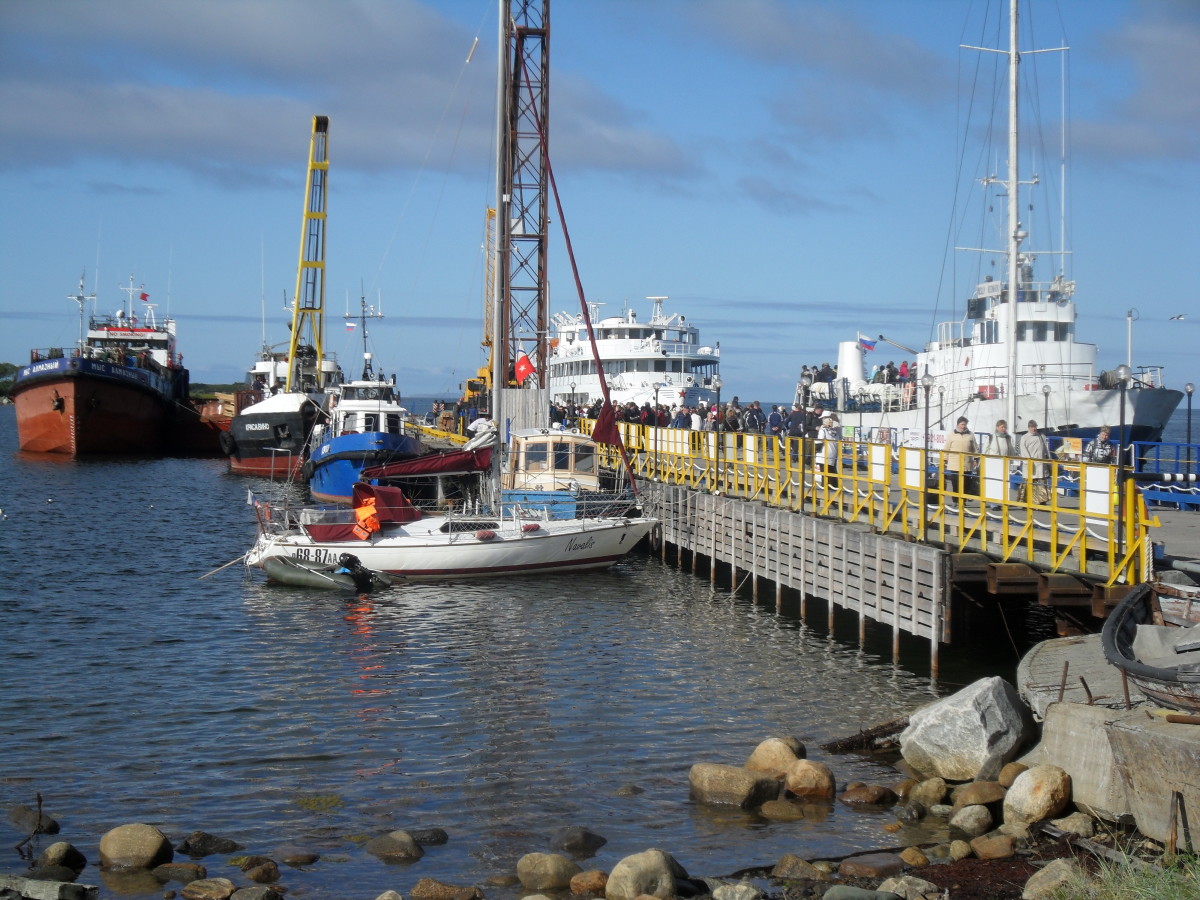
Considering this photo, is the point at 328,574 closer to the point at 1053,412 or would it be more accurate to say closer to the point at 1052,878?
the point at 1052,878

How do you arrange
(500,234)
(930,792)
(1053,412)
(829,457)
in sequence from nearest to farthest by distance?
1. (930,792)
2. (829,457)
3. (500,234)
4. (1053,412)

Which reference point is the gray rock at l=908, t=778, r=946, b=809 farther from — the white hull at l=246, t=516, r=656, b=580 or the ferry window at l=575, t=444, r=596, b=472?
the ferry window at l=575, t=444, r=596, b=472

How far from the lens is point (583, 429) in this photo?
3888cm

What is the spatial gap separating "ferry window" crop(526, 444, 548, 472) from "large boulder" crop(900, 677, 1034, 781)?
1648cm

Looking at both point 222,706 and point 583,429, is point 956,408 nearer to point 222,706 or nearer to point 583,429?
point 583,429

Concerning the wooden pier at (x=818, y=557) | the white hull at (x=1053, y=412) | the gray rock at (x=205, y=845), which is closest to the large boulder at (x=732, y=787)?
the gray rock at (x=205, y=845)

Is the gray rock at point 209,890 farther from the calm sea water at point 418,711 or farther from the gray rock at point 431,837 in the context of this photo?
the gray rock at point 431,837

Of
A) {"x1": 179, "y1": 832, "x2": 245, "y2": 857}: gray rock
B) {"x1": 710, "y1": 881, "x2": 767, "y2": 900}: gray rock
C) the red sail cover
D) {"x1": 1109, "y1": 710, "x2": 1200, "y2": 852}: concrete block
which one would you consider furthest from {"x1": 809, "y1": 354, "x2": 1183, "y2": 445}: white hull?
{"x1": 179, "y1": 832, "x2": 245, "y2": 857}: gray rock

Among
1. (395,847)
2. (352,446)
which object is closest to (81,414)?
(352,446)

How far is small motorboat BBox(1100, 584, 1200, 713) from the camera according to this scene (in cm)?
931

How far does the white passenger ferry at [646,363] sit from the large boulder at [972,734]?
156 feet

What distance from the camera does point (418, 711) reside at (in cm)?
1444

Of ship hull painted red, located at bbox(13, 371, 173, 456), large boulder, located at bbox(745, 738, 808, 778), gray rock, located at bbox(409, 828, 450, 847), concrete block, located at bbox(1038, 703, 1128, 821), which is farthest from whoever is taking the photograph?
ship hull painted red, located at bbox(13, 371, 173, 456)

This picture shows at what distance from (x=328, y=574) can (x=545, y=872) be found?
46.6 ft
